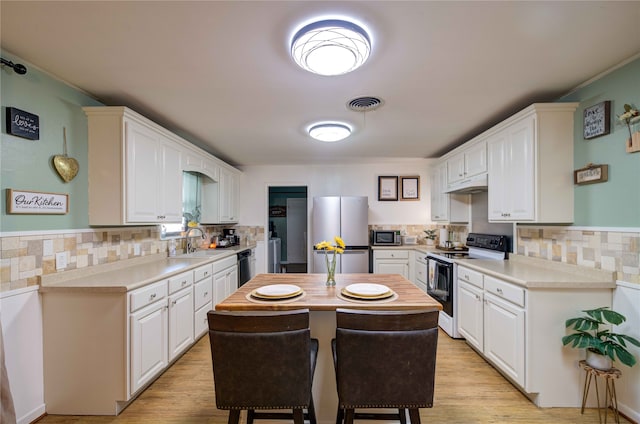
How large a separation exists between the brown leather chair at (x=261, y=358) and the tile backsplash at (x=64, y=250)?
1.47 metres

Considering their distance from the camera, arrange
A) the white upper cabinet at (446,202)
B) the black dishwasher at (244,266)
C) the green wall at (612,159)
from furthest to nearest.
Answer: the black dishwasher at (244,266)
the white upper cabinet at (446,202)
the green wall at (612,159)

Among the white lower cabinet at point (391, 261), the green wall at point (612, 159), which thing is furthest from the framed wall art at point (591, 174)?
the white lower cabinet at point (391, 261)

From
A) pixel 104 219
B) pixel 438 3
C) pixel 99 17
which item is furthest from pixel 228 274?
pixel 438 3

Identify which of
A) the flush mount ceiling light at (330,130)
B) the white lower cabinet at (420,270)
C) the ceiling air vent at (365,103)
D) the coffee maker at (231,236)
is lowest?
the white lower cabinet at (420,270)

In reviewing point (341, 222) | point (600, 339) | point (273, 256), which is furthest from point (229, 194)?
point (600, 339)

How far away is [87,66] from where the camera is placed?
72.2 inches

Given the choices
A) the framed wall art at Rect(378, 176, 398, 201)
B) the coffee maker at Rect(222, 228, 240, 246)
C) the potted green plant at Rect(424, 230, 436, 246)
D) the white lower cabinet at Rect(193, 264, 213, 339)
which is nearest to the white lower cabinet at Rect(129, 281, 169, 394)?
the white lower cabinet at Rect(193, 264, 213, 339)

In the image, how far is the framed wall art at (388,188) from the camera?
498cm

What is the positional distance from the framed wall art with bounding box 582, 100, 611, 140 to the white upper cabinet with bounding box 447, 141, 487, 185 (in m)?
0.89

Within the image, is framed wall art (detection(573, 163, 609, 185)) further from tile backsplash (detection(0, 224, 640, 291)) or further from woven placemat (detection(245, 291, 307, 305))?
woven placemat (detection(245, 291, 307, 305))

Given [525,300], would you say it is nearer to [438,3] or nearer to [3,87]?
[438,3]

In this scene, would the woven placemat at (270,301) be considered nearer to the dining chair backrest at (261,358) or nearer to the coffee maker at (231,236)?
the dining chair backrest at (261,358)

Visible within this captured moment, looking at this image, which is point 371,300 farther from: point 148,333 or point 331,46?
point 148,333

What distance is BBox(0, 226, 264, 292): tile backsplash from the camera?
169cm
